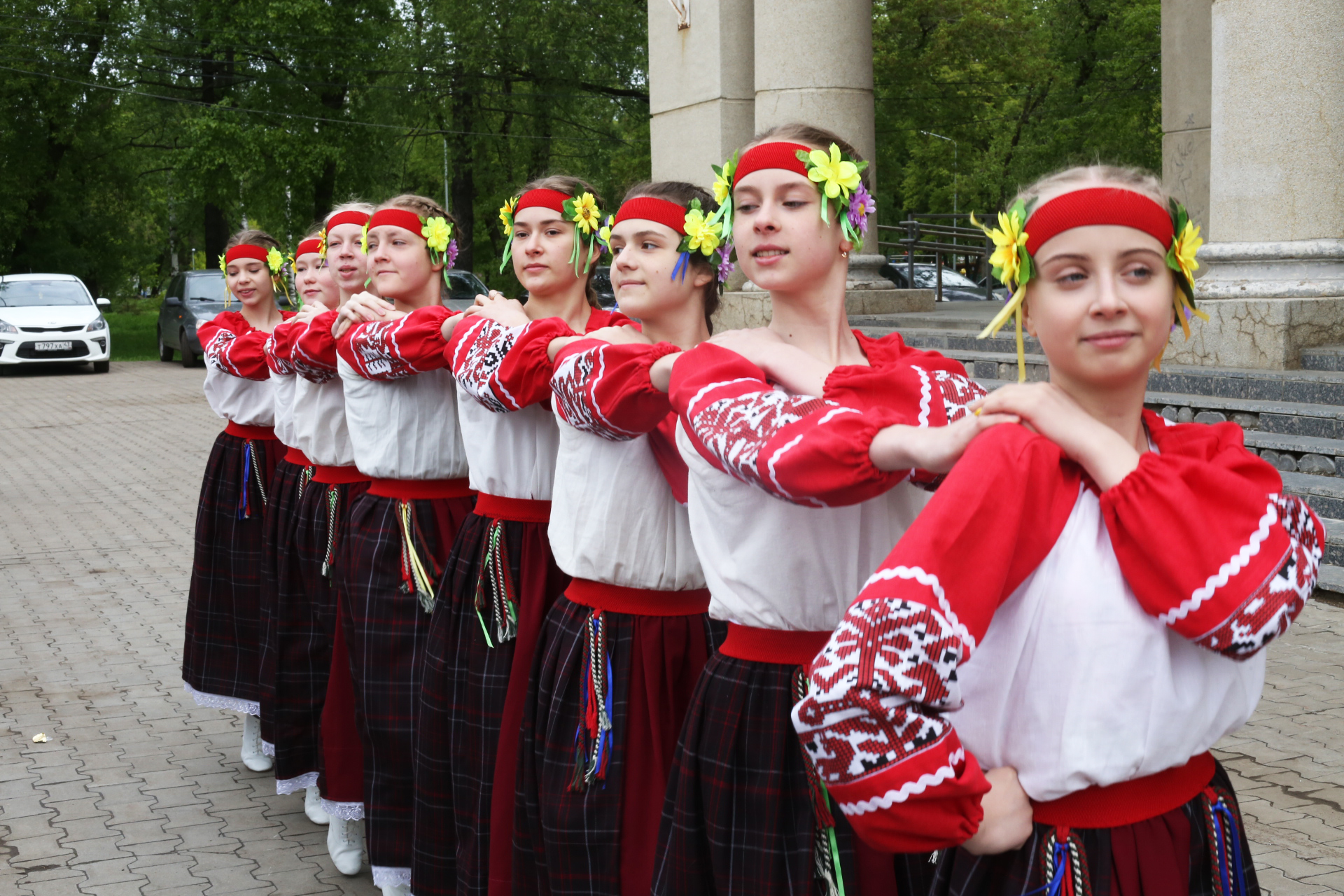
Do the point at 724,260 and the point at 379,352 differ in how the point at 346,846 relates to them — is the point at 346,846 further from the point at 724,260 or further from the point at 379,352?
the point at 724,260

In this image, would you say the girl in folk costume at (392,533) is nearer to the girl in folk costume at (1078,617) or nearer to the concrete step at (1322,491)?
the girl in folk costume at (1078,617)

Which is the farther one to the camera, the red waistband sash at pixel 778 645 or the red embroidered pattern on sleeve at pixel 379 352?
the red embroidered pattern on sleeve at pixel 379 352

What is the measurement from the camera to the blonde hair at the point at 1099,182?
6.15 ft

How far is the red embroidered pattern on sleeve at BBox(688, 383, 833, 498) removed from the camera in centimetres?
218

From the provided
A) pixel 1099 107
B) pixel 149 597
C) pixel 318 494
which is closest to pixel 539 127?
pixel 1099 107

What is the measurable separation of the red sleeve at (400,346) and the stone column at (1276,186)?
17.9 ft

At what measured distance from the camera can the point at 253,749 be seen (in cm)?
553

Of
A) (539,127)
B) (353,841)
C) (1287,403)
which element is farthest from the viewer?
Result: (539,127)

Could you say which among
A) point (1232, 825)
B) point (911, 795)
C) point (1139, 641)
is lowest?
point (1232, 825)

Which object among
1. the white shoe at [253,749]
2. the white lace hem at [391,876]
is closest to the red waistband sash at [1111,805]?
the white lace hem at [391,876]

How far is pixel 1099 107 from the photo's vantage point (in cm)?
2569

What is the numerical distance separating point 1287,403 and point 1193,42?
242 inches

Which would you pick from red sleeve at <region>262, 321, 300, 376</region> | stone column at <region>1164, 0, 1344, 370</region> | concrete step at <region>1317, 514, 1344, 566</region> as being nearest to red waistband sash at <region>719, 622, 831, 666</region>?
red sleeve at <region>262, 321, 300, 376</region>

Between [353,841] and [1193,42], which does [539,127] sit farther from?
[353,841]
